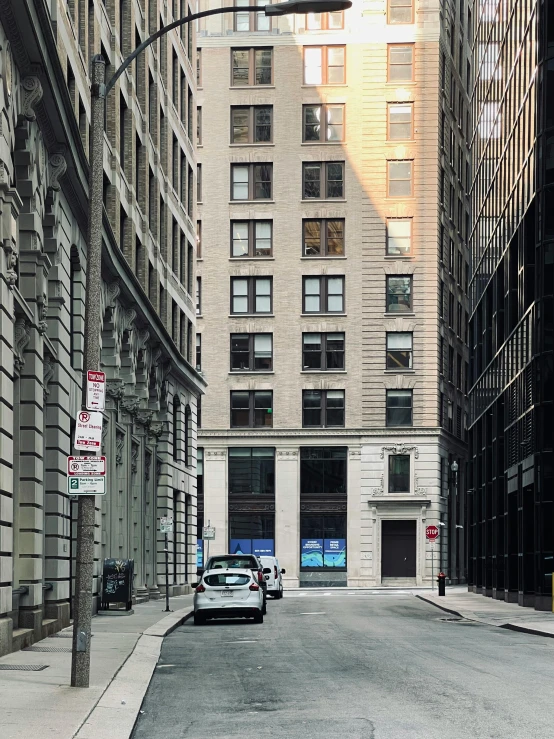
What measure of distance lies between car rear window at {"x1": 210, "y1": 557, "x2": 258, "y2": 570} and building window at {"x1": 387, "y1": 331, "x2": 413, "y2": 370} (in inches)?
1607

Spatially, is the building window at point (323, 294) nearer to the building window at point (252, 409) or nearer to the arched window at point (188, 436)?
the building window at point (252, 409)

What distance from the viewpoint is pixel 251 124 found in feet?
254

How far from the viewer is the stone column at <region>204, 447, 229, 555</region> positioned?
2908 inches

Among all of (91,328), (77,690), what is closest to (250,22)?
(91,328)

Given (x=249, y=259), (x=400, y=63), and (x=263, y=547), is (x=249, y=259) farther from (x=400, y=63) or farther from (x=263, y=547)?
(x=263, y=547)

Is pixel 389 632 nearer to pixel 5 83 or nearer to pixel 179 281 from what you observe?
pixel 5 83

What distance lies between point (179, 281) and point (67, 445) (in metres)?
26.7

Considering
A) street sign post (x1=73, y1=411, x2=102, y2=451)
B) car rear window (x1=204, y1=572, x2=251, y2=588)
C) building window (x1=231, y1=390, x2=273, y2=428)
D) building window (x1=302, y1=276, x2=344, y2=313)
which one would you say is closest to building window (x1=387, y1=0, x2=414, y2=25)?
building window (x1=302, y1=276, x2=344, y2=313)

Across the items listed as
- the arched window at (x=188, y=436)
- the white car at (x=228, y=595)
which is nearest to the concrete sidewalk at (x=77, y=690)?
the white car at (x=228, y=595)

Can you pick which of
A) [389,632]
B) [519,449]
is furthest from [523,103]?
[389,632]

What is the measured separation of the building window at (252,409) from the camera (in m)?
75.1

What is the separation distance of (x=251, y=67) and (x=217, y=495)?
26.0 m

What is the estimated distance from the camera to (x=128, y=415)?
4109 centimetres

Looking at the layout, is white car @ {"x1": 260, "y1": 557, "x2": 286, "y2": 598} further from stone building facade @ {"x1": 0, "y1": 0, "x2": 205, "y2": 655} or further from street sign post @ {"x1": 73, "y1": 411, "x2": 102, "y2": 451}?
street sign post @ {"x1": 73, "y1": 411, "x2": 102, "y2": 451}
